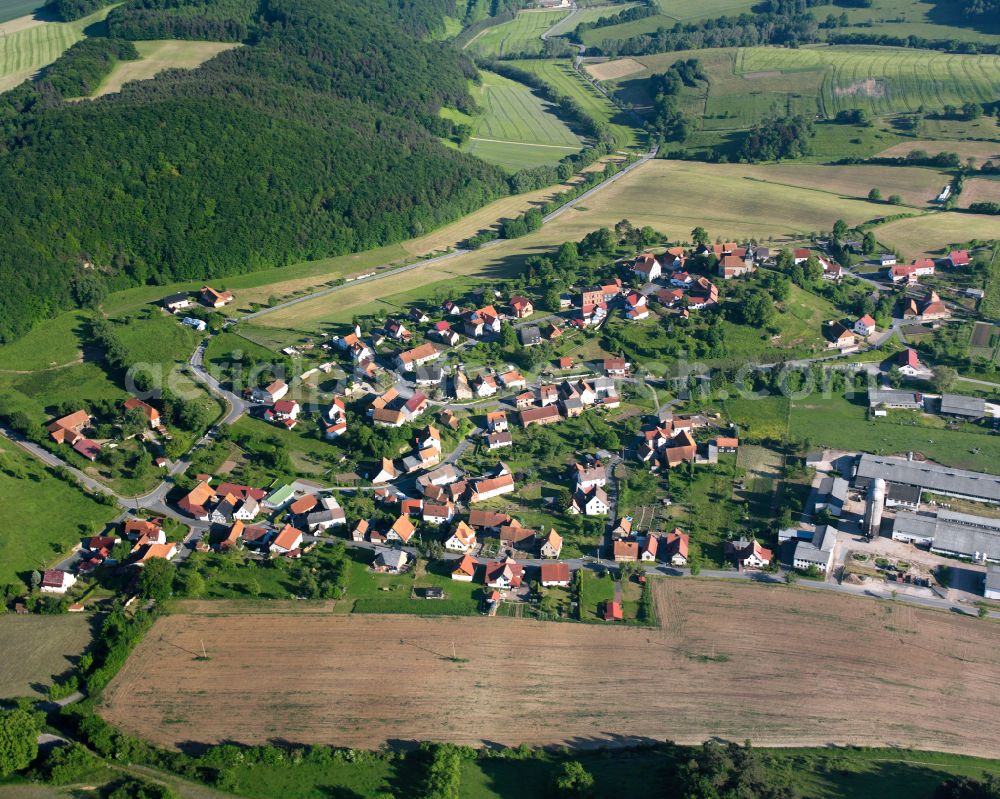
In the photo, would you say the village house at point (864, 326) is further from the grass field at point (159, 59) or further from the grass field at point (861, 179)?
the grass field at point (159, 59)

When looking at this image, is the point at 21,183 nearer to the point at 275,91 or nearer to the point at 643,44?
the point at 275,91

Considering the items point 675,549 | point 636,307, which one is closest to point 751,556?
point 675,549

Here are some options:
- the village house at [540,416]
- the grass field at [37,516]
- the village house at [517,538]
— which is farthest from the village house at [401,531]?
the grass field at [37,516]

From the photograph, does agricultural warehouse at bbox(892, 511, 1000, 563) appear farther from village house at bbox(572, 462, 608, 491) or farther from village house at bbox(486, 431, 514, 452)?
village house at bbox(486, 431, 514, 452)

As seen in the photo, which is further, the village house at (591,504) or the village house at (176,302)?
the village house at (176,302)

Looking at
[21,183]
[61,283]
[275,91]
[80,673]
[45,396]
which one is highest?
[275,91]

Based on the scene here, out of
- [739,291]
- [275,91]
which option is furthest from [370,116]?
[739,291]

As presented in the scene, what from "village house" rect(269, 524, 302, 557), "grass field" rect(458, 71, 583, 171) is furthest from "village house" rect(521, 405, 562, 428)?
"grass field" rect(458, 71, 583, 171)
